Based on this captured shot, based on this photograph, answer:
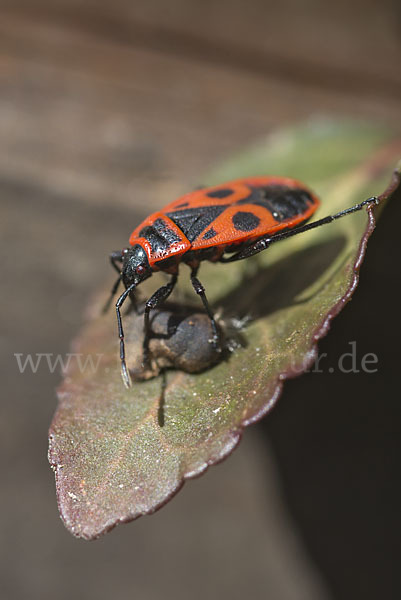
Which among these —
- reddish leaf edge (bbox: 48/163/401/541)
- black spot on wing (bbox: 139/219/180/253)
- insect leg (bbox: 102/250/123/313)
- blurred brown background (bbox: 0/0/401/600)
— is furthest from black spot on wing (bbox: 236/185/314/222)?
blurred brown background (bbox: 0/0/401/600)

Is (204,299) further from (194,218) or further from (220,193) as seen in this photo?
(220,193)

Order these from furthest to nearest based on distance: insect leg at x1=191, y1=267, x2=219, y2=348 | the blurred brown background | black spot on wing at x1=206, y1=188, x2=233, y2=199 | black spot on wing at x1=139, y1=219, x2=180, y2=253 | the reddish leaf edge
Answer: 1. the blurred brown background
2. black spot on wing at x1=206, y1=188, x2=233, y2=199
3. black spot on wing at x1=139, y1=219, x2=180, y2=253
4. insect leg at x1=191, y1=267, x2=219, y2=348
5. the reddish leaf edge

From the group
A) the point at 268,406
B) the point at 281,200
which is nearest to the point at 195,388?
the point at 268,406

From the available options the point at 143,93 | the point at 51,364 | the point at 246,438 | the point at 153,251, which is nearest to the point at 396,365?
the point at 246,438

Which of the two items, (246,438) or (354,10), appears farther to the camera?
(246,438)

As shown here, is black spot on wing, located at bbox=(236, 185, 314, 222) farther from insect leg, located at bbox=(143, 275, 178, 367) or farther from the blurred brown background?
the blurred brown background

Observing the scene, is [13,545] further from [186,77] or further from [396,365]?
[186,77]
